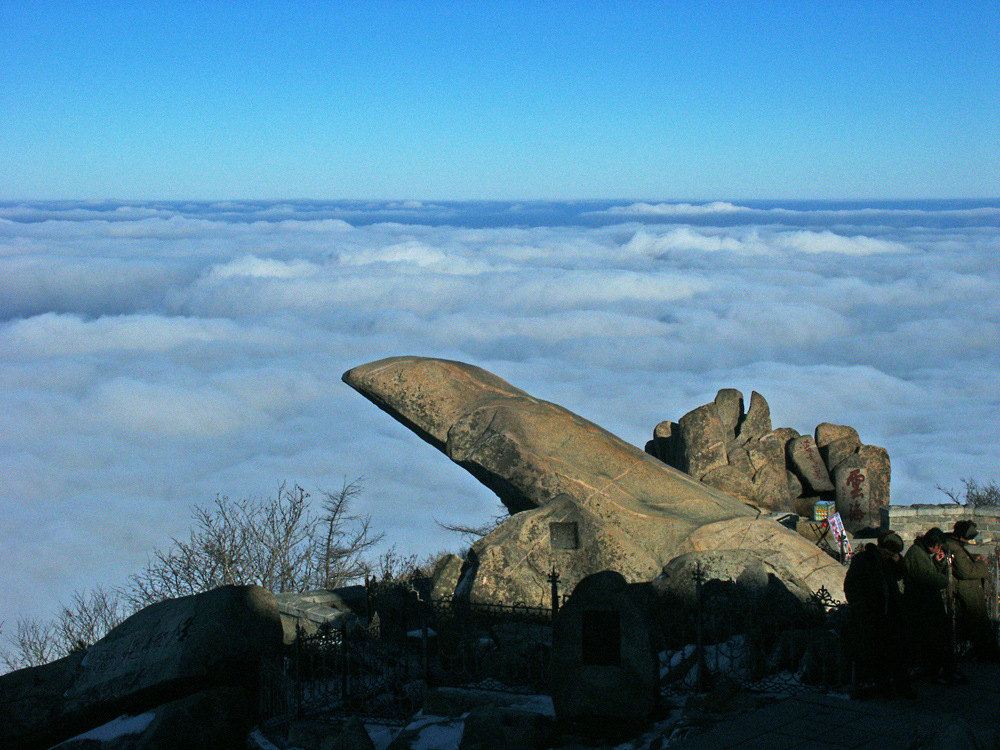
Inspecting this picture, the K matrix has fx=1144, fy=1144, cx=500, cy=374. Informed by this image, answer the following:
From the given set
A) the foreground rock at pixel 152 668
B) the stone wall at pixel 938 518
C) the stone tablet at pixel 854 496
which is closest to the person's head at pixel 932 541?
the foreground rock at pixel 152 668

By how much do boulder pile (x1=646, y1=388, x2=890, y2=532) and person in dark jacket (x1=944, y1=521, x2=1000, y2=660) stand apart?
11796mm

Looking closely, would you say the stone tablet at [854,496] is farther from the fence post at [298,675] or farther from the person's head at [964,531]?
the fence post at [298,675]

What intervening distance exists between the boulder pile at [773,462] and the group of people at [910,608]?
39.3ft

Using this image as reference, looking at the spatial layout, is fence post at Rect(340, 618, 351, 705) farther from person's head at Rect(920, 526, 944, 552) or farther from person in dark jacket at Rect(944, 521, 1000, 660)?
person in dark jacket at Rect(944, 521, 1000, 660)

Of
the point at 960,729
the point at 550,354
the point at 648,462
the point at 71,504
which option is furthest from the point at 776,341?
the point at 960,729

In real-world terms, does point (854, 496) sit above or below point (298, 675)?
below

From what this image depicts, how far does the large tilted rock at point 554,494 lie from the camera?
1464 cm

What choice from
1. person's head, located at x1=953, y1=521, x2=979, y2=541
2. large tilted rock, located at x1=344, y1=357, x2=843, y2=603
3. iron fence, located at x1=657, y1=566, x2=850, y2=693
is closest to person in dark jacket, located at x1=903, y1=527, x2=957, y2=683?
person's head, located at x1=953, y1=521, x2=979, y2=541

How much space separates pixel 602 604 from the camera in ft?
32.5

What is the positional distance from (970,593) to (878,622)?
5.41ft

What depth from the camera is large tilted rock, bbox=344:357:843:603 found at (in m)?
14.6

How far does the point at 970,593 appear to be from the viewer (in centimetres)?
1073

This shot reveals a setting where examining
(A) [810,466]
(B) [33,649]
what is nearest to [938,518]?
(A) [810,466]

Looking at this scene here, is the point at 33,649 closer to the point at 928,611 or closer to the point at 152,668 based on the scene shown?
the point at 152,668
